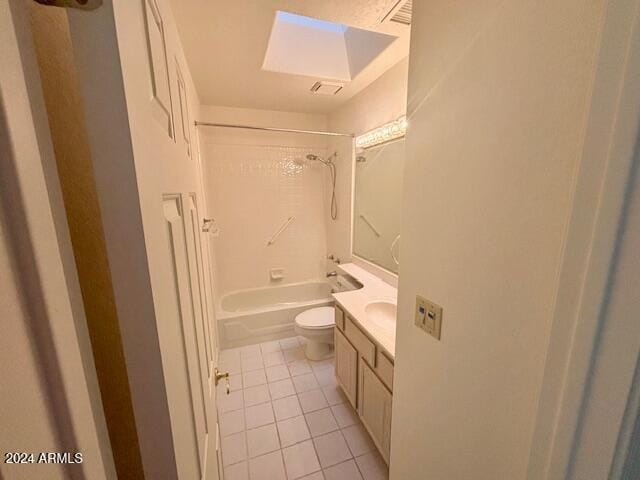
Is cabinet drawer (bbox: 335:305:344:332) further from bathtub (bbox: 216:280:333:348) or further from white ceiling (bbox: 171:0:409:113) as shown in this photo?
white ceiling (bbox: 171:0:409:113)

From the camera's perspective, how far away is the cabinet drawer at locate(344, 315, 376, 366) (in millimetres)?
1430

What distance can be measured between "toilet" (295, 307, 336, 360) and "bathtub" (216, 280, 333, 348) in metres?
0.32

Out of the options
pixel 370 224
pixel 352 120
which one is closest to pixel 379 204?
pixel 370 224

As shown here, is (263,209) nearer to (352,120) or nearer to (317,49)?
(352,120)

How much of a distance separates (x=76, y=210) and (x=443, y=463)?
121cm

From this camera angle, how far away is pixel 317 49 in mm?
1884

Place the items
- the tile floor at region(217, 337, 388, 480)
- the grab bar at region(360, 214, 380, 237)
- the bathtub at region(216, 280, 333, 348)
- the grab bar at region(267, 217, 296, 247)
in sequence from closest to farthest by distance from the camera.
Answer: the tile floor at region(217, 337, 388, 480)
the grab bar at region(360, 214, 380, 237)
the bathtub at region(216, 280, 333, 348)
the grab bar at region(267, 217, 296, 247)

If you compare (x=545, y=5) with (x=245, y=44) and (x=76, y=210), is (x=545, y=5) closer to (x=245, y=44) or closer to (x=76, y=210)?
(x=76, y=210)

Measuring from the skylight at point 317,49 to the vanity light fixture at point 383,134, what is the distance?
0.42 metres

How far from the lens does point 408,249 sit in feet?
3.10

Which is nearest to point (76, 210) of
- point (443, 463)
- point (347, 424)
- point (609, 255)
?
point (609, 255)

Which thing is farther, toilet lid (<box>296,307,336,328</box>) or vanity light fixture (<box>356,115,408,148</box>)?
toilet lid (<box>296,307,336,328</box>)

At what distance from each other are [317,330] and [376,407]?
91 centimetres

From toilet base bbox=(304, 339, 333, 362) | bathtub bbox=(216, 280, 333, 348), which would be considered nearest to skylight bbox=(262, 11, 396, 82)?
bathtub bbox=(216, 280, 333, 348)
